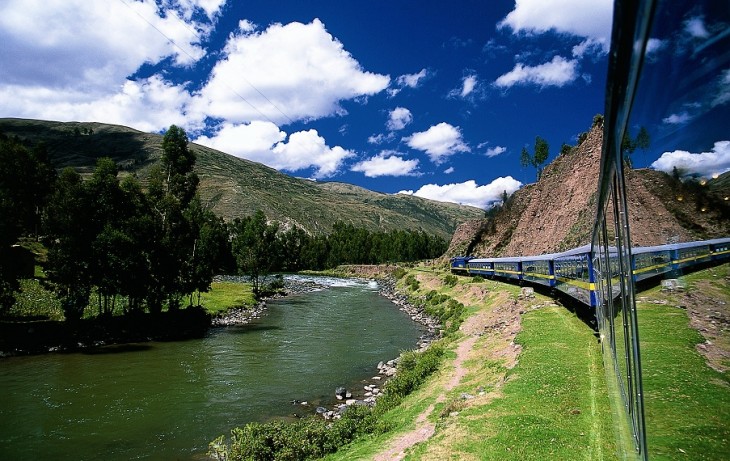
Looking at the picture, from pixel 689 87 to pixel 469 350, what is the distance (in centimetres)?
1939

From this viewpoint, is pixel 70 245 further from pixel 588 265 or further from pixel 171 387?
pixel 588 265

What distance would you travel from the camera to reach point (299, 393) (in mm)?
18766

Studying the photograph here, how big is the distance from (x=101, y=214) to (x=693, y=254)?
33.8 meters

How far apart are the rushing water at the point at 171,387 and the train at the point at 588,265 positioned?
1103cm

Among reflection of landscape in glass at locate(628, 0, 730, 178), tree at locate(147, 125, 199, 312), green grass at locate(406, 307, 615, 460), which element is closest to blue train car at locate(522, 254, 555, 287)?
green grass at locate(406, 307, 615, 460)

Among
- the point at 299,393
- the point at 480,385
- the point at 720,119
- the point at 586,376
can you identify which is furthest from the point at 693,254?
the point at 299,393

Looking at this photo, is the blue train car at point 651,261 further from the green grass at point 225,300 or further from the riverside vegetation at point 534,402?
the green grass at point 225,300

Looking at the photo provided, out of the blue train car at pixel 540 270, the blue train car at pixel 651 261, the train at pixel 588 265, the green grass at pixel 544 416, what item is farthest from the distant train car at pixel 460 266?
the blue train car at pixel 651 261

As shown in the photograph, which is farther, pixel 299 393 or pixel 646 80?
pixel 299 393

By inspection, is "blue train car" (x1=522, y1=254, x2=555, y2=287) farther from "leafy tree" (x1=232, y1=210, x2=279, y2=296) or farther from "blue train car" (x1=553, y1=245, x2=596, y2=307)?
"leafy tree" (x1=232, y1=210, x2=279, y2=296)

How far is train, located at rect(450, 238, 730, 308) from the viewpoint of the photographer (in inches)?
93.4

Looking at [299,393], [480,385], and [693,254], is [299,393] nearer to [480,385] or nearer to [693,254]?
[480,385]

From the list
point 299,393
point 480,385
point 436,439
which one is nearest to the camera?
point 436,439

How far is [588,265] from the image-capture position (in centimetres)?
1634
